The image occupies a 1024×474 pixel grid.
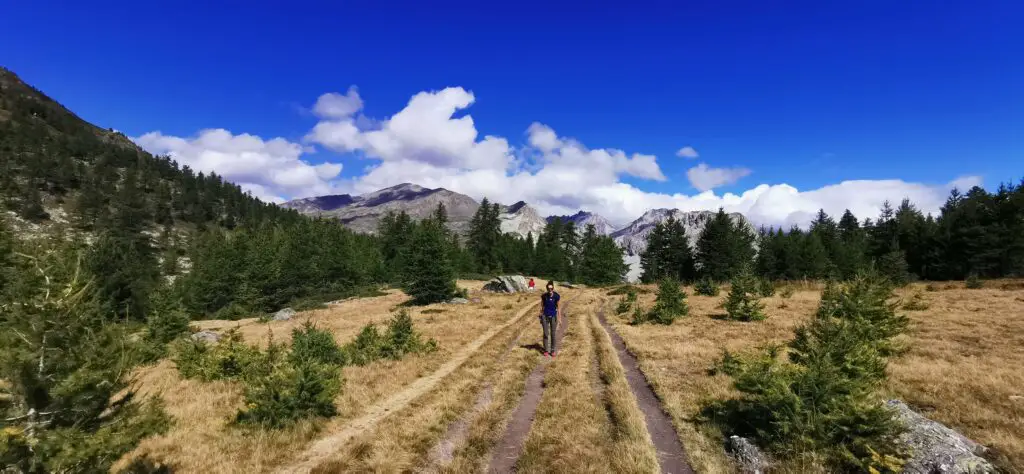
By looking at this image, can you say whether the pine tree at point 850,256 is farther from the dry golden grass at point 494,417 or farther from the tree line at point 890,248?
the dry golden grass at point 494,417

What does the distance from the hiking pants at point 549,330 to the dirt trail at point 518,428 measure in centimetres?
253

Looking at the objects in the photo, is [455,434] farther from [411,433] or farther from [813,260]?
[813,260]

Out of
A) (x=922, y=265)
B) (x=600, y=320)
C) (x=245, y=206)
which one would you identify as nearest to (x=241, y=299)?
(x=600, y=320)

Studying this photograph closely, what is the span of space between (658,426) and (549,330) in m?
8.32

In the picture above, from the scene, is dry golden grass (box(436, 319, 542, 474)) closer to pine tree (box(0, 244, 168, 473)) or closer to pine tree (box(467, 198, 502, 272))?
pine tree (box(0, 244, 168, 473))

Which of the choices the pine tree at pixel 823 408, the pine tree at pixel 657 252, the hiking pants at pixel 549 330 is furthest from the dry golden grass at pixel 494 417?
the pine tree at pixel 657 252

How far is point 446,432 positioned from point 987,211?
279 ft

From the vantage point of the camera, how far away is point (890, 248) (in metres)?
71.3

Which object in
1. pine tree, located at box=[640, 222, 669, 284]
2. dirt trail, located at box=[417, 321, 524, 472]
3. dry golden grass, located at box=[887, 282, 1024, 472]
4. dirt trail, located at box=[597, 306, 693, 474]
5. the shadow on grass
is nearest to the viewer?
dirt trail, located at box=[597, 306, 693, 474]

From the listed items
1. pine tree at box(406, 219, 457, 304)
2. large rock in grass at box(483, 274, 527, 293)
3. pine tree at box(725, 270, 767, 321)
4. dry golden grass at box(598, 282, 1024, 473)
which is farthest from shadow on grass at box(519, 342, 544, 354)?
A: large rock in grass at box(483, 274, 527, 293)

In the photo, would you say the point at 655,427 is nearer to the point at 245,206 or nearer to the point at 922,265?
the point at 922,265

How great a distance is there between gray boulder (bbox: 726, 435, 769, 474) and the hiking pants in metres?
9.26

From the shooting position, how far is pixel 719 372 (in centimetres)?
1365

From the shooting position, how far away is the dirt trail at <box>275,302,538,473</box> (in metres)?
8.60
